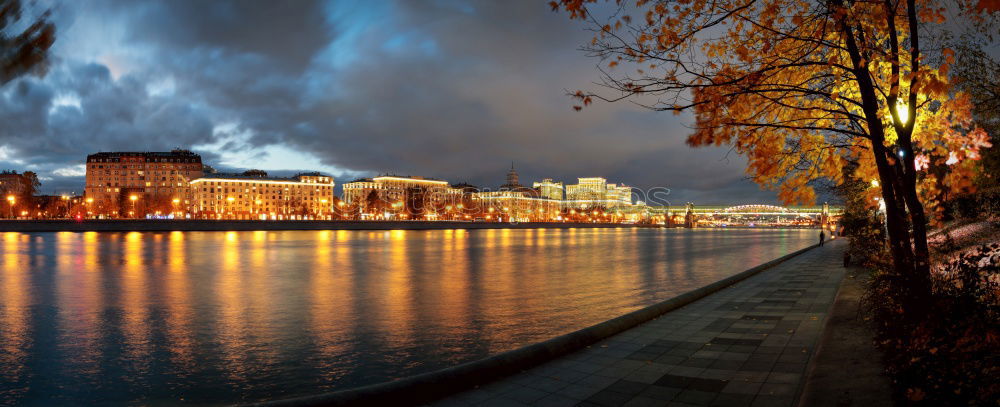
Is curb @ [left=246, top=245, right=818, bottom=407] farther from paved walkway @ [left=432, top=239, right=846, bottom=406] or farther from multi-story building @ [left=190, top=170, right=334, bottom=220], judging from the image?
multi-story building @ [left=190, top=170, right=334, bottom=220]

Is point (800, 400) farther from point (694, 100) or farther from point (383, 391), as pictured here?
point (383, 391)

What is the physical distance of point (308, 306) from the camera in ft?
39.2

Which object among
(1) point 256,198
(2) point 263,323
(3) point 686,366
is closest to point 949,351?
(3) point 686,366

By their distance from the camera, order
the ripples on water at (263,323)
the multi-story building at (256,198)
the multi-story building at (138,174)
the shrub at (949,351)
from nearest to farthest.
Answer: the shrub at (949,351)
the ripples on water at (263,323)
the multi-story building at (256,198)
the multi-story building at (138,174)

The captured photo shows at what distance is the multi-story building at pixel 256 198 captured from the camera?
173 meters

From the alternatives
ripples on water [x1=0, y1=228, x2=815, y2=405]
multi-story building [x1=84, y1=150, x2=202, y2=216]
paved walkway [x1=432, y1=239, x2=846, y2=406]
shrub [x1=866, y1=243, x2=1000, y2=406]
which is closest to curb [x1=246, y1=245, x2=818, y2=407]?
paved walkway [x1=432, y1=239, x2=846, y2=406]

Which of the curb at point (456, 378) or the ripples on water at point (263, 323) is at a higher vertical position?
the curb at point (456, 378)

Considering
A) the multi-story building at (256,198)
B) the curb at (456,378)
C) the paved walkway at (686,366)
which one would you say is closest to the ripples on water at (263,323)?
the curb at (456,378)

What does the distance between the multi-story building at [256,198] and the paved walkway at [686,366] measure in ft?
561

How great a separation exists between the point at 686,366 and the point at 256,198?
188 meters

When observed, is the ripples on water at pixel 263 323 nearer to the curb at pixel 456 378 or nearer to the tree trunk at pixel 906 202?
the curb at pixel 456 378

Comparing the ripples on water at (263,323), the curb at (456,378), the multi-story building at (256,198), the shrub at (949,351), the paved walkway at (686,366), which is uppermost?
the multi-story building at (256,198)

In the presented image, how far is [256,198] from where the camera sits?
577 feet

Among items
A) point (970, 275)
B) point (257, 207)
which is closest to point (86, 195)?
point (257, 207)
